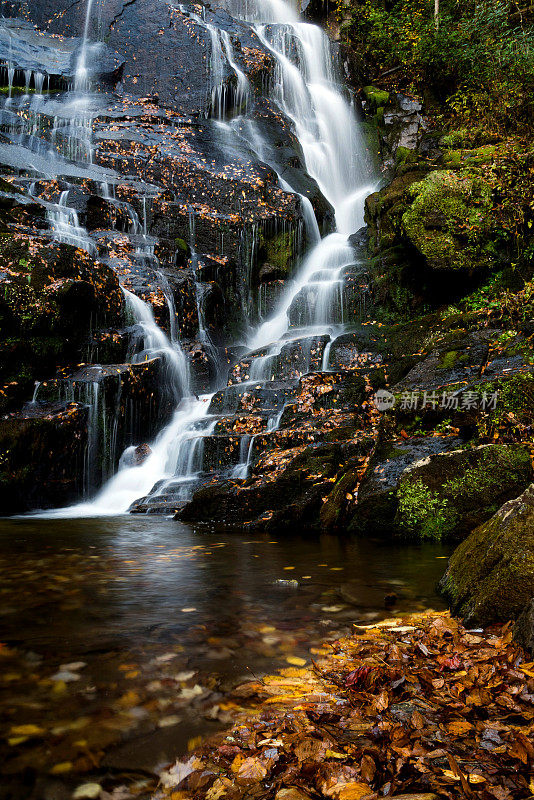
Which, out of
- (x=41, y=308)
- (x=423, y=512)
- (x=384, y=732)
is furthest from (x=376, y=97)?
(x=384, y=732)

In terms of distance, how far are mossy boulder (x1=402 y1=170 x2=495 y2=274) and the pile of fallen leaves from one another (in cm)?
993

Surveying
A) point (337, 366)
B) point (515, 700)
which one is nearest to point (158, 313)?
point (337, 366)

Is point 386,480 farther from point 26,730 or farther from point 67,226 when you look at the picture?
point 67,226

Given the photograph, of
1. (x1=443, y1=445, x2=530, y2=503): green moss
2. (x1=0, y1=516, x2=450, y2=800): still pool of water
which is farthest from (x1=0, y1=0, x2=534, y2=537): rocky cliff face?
(x1=0, y1=516, x2=450, y2=800): still pool of water

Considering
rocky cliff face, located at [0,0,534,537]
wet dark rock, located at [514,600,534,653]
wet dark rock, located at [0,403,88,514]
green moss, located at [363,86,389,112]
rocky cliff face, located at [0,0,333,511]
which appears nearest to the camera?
wet dark rock, located at [514,600,534,653]

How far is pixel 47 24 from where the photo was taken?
23.0 meters

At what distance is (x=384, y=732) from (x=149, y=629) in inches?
62.8

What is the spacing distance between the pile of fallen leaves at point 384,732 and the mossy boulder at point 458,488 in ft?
10.2

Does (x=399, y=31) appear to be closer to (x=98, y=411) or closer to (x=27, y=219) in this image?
(x=27, y=219)

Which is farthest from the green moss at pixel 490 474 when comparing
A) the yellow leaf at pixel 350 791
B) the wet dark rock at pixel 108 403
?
the wet dark rock at pixel 108 403

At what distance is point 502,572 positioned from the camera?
2564mm

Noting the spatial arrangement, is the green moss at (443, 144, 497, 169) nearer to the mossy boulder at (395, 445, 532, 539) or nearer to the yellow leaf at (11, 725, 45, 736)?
the mossy boulder at (395, 445, 532, 539)

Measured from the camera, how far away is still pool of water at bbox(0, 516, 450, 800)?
1714mm

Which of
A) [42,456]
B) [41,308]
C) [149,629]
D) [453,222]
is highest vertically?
[453,222]
